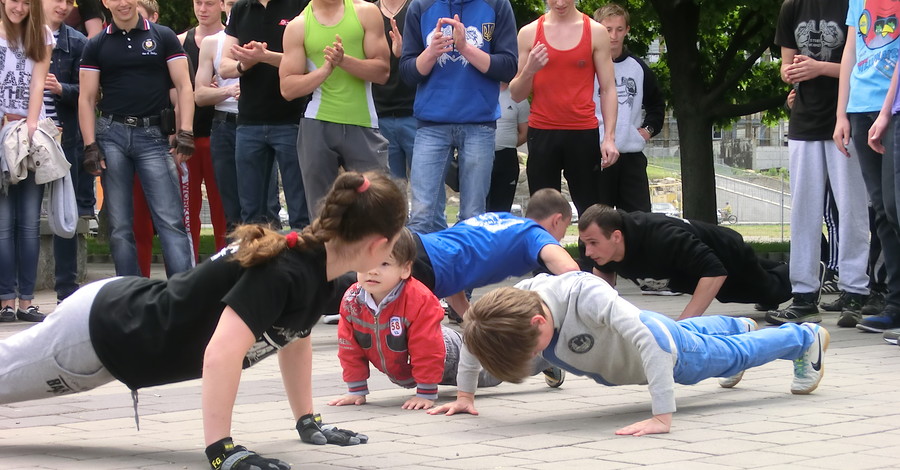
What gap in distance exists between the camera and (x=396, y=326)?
539 centimetres

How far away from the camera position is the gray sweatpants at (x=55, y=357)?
4180 mm

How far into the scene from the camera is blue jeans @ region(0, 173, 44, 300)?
854 cm

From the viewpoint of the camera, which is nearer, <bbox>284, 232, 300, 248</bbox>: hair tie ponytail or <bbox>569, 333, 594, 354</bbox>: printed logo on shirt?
<bbox>284, 232, 300, 248</bbox>: hair tie ponytail

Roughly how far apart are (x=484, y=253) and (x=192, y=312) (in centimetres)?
255

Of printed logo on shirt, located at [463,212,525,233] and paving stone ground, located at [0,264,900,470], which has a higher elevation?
printed logo on shirt, located at [463,212,525,233]

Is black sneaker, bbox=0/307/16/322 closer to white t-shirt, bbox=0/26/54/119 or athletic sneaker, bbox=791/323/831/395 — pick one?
white t-shirt, bbox=0/26/54/119

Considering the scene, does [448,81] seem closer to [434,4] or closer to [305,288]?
[434,4]

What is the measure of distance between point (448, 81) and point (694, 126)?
11.0 meters

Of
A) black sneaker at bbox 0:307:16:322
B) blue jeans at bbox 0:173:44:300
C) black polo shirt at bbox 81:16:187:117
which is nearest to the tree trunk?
black polo shirt at bbox 81:16:187:117

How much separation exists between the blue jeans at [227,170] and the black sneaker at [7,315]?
1635 mm

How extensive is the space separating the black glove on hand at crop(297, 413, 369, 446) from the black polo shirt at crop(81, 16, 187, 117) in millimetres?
4735

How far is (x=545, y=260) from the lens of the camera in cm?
610

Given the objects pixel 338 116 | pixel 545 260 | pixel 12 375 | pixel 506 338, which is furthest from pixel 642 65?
pixel 12 375

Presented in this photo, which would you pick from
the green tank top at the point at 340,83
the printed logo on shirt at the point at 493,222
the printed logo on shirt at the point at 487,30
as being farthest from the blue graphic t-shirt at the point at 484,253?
the printed logo on shirt at the point at 487,30
